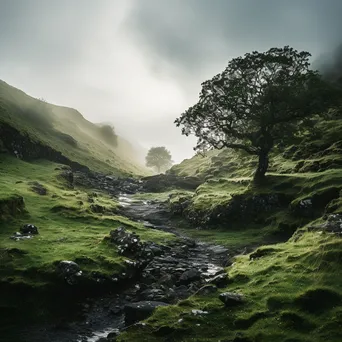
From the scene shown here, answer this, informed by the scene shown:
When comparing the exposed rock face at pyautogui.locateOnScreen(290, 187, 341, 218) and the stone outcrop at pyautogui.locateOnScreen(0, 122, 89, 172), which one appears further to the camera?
the stone outcrop at pyautogui.locateOnScreen(0, 122, 89, 172)

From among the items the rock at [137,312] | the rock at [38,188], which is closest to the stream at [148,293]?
the rock at [137,312]

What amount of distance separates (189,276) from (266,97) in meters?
30.8

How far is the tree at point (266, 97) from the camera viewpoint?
47.6 m

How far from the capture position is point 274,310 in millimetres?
17609

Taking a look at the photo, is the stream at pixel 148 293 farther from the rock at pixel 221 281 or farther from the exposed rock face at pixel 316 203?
the exposed rock face at pixel 316 203

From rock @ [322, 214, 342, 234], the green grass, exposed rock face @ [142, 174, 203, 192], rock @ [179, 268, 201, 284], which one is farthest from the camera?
exposed rock face @ [142, 174, 203, 192]

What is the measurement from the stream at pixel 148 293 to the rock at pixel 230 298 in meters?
3.83

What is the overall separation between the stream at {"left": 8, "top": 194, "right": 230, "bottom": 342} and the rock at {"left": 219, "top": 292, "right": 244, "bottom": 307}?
151 inches

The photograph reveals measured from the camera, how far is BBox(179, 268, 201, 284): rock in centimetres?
2592

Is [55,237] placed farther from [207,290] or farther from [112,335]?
[207,290]

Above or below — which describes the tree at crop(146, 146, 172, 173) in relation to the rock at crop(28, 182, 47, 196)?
above

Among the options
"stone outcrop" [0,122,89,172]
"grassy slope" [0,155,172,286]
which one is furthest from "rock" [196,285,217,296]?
"stone outcrop" [0,122,89,172]

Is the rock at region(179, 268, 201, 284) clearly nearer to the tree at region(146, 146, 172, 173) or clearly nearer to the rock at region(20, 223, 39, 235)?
the rock at region(20, 223, 39, 235)

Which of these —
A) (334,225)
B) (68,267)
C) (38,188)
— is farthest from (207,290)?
(38,188)
